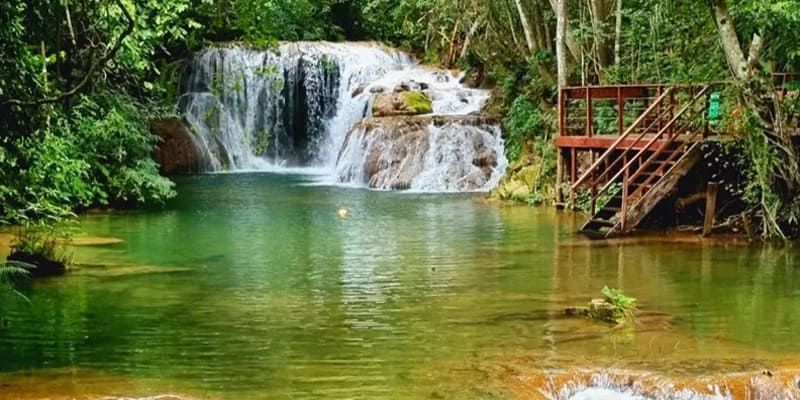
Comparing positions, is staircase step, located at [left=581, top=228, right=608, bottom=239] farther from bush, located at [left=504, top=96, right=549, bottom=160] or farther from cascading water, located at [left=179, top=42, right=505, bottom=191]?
cascading water, located at [left=179, top=42, right=505, bottom=191]

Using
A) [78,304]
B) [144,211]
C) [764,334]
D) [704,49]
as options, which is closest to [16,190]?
[78,304]

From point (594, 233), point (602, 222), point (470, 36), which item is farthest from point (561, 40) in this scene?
point (470, 36)

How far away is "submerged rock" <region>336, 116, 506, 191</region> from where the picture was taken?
25.5 m

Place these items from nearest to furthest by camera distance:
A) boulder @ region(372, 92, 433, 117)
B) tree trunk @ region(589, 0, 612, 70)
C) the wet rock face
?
tree trunk @ region(589, 0, 612, 70) → boulder @ region(372, 92, 433, 117) → the wet rock face

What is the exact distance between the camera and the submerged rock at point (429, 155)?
2547cm

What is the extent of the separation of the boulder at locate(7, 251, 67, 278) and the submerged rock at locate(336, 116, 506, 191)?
534 inches

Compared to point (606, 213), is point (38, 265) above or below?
below

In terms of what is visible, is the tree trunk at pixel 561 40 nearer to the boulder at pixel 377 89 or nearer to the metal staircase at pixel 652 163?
the metal staircase at pixel 652 163

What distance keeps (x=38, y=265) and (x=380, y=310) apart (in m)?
4.81

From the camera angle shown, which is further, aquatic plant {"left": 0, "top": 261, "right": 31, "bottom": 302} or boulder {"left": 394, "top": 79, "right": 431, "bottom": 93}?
boulder {"left": 394, "top": 79, "right": 431, "bottom": 93}

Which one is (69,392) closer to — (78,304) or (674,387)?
(78,304)

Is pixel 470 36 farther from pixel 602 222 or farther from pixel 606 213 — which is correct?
pixel 602 222

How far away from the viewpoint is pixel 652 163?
1653 cm

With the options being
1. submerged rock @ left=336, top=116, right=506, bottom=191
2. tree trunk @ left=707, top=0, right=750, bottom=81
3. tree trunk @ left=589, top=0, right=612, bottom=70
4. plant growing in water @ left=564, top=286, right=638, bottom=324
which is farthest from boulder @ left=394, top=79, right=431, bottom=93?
plant growing in water @ left=564, top=286, right=638, bottom=324
